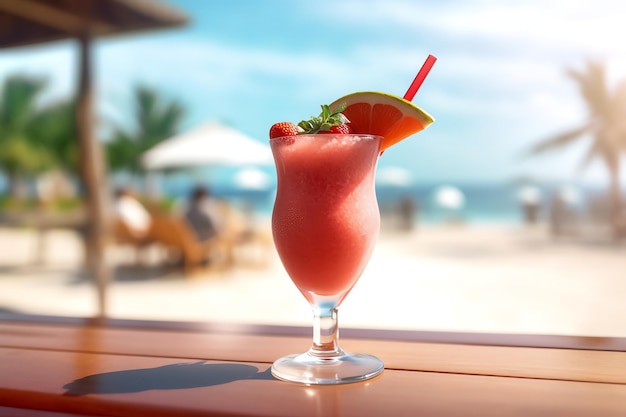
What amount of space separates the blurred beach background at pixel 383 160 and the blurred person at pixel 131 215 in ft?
0.88

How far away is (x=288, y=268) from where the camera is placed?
89cm

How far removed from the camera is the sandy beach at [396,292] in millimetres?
7289

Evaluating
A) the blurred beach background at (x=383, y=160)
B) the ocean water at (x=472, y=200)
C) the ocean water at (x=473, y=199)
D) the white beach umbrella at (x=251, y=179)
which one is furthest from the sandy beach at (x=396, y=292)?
the ocean water at (x=472, y=200)

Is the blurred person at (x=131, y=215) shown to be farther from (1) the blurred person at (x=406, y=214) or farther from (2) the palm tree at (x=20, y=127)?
(2) the palm tree at (x=20, y=127)

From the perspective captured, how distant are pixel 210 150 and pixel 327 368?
7.82 m

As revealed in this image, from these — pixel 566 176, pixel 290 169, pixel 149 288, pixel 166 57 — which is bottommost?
pixel 149 288

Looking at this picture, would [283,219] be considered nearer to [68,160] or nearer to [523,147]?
[68,160]

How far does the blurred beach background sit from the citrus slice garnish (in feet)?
0.47

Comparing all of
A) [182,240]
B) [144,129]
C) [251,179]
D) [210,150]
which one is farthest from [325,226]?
[144,129]

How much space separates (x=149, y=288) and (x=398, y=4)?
106 ft

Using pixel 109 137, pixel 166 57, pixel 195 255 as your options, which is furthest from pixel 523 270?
pixel 166 57

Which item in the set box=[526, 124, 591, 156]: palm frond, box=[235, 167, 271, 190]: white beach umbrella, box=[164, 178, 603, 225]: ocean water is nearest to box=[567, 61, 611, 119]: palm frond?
box=[526, 124, 591, 156]: palm frond

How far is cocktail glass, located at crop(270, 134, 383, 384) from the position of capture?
86 centimetres

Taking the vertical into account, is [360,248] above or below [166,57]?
below
